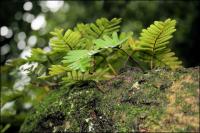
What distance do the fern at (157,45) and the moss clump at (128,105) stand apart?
4.1 inches

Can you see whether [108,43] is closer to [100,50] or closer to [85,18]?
[100,50]

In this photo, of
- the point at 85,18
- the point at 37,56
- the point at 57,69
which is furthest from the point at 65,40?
the point at 85,18

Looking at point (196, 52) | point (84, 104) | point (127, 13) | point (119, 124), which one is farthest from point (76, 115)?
point (196, 52)

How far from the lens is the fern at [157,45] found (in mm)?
1298

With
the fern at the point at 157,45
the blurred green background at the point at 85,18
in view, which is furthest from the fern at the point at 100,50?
the blurred green background at the point at 85,18

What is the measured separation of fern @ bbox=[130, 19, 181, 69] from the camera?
1.30m

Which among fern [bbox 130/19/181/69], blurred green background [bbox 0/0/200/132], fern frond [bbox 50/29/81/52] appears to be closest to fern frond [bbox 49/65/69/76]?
fern frond [bbox 50/29/81/52]

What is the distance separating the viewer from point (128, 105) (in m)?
1.22

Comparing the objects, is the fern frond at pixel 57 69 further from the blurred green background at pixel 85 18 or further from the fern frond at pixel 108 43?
the blurred green background at pixel 85 18

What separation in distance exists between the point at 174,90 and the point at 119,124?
20 cm

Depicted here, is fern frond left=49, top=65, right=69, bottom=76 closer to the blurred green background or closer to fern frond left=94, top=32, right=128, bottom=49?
fern frond left=94, top=32, right=128, bottom=49

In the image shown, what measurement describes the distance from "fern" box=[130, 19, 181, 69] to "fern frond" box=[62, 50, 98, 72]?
21 centimetres

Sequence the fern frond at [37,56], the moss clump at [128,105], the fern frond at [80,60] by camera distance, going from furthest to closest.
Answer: the fern frond at [37,56], the fern frond at [80,60], the moss clump at [128,105]

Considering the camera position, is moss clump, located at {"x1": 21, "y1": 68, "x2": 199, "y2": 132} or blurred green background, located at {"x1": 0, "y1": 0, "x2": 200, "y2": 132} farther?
blurred green background, located at {"x1": 0, "y1": 0, "x2": 200, "y2": 132}
